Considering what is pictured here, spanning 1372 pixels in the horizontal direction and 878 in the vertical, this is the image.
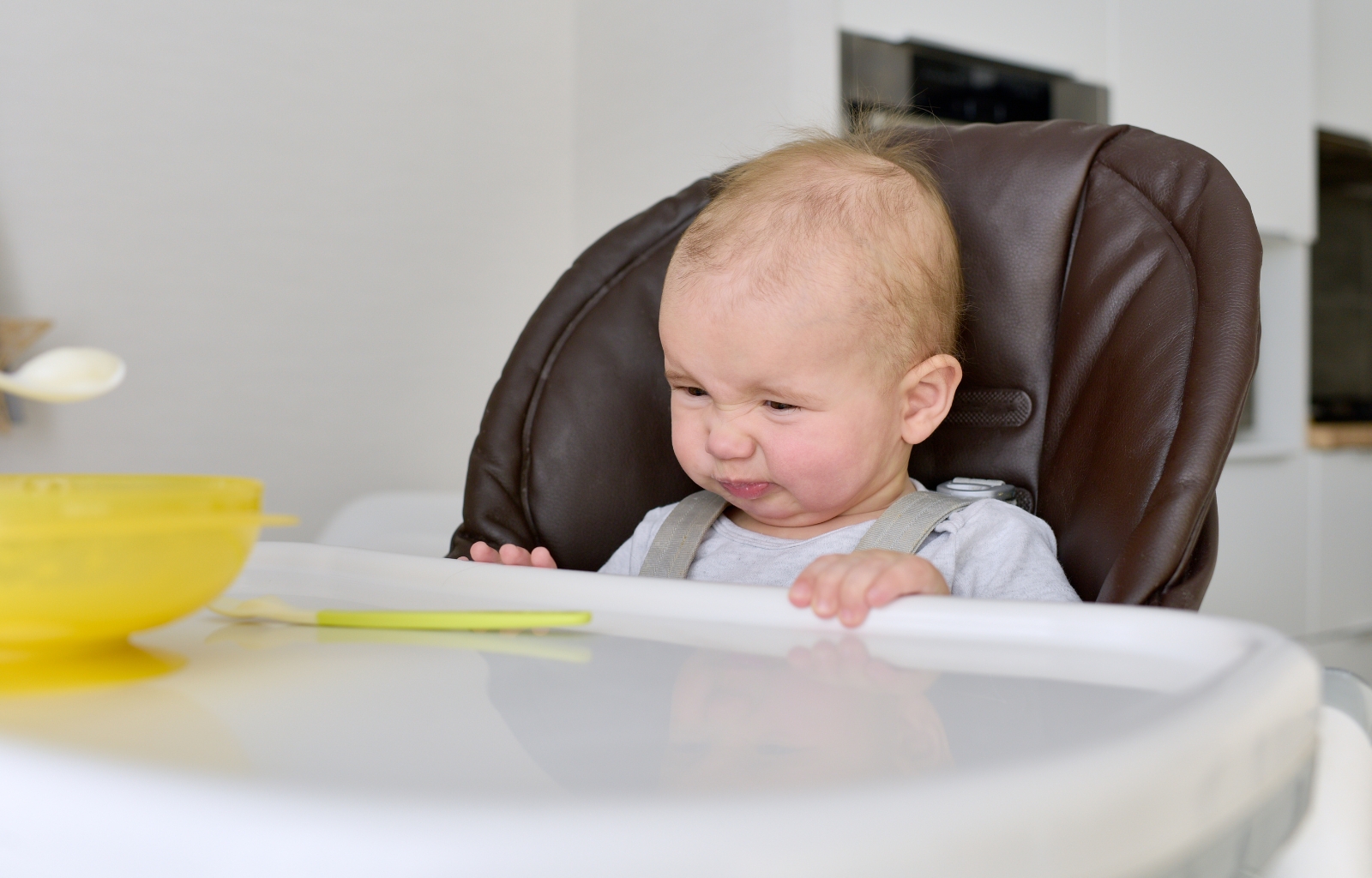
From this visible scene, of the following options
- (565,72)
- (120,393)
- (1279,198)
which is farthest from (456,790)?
(1279,198)

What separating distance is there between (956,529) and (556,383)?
436 mm

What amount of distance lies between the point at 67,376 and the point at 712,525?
30.5 inches

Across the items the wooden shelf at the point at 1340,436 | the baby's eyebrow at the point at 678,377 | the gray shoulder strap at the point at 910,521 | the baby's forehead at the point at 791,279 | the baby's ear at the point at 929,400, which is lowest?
the wooden shelf at the point at 1340,436

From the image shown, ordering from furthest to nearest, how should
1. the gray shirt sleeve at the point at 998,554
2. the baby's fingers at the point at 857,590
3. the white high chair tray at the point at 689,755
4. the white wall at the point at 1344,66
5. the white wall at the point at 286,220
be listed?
the white wall at the point at 1344,66
the white wall at the point at 286,220
the gray shirt sleeve at the point at 998,554
the baby's fingers at the point at 857,590
the white high chair tray at the point at 689,755

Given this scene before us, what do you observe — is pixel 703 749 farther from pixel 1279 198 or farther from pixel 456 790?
pixel 1279 198

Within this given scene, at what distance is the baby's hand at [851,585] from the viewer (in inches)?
22.2

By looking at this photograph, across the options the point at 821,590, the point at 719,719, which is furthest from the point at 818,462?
the point at 719,719

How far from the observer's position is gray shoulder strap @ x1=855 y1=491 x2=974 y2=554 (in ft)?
3.20

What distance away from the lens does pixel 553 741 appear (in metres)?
0.34

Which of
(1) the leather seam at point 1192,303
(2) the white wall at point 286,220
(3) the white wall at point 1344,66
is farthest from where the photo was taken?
(3) the white wall at point 1344,66

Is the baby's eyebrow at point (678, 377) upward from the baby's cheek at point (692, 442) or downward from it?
upward

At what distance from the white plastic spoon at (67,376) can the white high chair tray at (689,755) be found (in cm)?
12

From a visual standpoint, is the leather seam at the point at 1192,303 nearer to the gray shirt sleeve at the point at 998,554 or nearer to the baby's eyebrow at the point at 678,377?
the gray shirt sleeve at the point at 998,554

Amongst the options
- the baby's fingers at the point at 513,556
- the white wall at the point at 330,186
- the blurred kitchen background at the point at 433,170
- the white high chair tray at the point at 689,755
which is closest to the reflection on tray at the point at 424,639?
the white high chair tray at the point at 689,755
